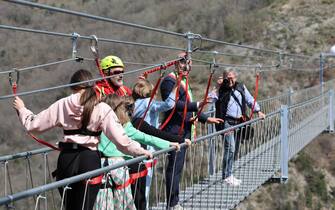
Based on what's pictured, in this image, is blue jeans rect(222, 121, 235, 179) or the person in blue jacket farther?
blue jeans rect(222, 121, 235, 179)

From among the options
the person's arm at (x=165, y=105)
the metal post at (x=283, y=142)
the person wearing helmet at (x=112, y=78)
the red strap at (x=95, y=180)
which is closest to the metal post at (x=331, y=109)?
the metal post at (x=283, y=142)

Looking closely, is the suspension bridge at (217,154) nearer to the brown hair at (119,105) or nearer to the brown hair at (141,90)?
the brown hair at (141,90)

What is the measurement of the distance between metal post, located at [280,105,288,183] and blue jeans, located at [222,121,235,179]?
1.36 m

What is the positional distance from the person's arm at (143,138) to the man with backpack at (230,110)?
1.91m

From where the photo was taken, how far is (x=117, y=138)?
11.6 ft

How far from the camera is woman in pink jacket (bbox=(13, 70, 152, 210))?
11.6ft

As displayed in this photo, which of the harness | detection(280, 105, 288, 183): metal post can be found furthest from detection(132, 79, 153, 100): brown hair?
detection(280, 105, 288, 183): metal post

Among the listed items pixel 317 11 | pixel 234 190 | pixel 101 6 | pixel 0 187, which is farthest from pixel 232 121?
pixel 101 6

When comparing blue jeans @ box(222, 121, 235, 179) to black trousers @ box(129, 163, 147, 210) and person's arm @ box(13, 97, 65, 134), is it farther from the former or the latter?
person's arm @ box(13, 97, 65, 134)

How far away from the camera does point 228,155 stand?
→ 618 centimetres

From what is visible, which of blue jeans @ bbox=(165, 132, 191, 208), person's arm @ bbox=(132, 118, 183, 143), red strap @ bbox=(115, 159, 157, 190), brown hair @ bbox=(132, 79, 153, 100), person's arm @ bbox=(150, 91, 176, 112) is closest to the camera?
red strap @ bbox=(115, 159, 157, 190)

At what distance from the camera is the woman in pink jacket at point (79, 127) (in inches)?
139

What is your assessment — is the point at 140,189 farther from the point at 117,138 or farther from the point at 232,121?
the point at 232,121

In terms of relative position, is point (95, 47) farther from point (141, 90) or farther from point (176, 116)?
point (176, 116)
